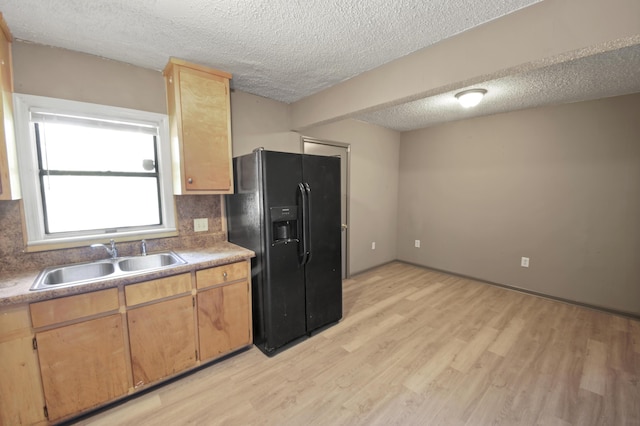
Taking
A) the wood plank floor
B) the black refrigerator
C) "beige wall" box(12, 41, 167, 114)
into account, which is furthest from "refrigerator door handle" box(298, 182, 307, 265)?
"beige wall" box(12, 41, 167, 114)

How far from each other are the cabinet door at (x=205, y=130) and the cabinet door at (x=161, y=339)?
95cm

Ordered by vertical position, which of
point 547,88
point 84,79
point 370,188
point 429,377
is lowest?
point 429,377

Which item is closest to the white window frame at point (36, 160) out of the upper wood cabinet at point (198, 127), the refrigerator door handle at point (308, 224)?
the upper wood cabinet at point (198, 127)

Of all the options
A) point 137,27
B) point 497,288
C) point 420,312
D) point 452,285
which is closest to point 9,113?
point 137,27

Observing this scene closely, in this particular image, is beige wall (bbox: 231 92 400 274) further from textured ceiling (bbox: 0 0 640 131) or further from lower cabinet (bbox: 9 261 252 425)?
lower cabinet (bbox: 9 261 252 425)

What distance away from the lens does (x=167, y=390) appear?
6.10 ft

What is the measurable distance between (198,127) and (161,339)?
1.64m

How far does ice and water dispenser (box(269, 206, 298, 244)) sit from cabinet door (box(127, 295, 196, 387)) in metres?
0.81

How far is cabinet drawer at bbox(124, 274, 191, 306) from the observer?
5.59 ft

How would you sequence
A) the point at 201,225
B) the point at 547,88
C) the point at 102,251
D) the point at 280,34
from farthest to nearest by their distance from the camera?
the point at 547,88 → the point at 201,225 → the point at 102,251 → the point at 280,34

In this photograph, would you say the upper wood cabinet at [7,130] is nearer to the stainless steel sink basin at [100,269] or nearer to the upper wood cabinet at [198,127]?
the stainless steel sink basin at [100,269]

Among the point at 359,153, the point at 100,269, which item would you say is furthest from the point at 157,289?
the point at 359,153

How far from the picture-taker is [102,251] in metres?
2.06

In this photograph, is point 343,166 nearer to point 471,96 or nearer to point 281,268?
point 471,96
